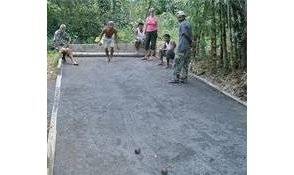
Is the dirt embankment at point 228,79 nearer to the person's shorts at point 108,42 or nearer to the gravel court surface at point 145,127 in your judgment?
the gravel court surface at point 145,127

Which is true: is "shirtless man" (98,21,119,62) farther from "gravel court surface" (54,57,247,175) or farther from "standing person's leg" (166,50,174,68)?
"gravel court surface" (54,57,247,175)

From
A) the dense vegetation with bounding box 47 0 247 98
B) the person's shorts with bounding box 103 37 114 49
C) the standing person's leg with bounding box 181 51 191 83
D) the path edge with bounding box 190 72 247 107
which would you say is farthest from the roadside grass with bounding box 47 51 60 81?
the path edge with bounding box 190 72 247 107

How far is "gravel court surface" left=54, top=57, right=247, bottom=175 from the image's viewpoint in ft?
22.8

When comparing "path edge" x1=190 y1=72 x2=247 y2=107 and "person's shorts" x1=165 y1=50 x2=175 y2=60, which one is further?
"person's shorts" x1=165 y1=50 x2=175 y2=60

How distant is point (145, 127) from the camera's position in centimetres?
838

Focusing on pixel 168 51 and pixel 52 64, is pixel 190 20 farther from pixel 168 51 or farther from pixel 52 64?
pixel 52 64

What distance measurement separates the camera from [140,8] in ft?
63.4

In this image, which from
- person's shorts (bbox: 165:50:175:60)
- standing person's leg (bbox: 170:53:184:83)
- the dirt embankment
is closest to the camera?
the dirt embankment

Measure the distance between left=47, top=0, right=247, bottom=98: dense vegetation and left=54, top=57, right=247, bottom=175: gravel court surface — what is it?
1117mm

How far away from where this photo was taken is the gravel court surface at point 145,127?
22.8ft

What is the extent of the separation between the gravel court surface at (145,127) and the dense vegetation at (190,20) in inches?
44.0

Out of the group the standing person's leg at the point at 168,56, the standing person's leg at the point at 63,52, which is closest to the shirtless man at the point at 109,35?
the standing person's leg at the point at 63,52

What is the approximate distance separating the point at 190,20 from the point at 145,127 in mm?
5512
